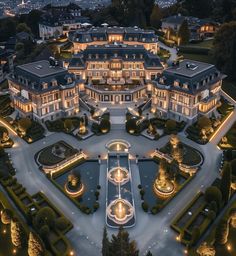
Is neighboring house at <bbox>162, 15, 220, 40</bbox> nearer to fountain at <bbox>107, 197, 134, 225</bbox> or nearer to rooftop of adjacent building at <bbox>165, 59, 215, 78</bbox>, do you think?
rooftop of adjacent building at <bbox>165, 59, 215, 78</bbox>

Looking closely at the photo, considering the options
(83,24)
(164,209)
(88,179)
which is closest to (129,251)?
(164,209)

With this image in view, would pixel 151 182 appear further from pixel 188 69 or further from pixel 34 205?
pixel 188 69

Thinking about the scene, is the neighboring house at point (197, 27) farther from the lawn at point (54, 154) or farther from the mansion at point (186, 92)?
the lawn at point (54, 154)

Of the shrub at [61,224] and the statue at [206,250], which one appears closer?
the statue at [206,250]

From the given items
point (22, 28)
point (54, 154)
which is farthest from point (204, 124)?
point (22, 28)

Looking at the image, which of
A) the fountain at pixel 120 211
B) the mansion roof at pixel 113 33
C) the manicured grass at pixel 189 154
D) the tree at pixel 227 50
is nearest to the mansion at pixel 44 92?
the manicured grass at pixel 189 154

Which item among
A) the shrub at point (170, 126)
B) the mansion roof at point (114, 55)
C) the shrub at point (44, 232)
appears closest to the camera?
the shrub at point (44, 232)
